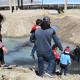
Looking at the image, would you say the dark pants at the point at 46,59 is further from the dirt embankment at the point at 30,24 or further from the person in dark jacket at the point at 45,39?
the dirt embankment at the point at 30,24

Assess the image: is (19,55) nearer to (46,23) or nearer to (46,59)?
(46,59)

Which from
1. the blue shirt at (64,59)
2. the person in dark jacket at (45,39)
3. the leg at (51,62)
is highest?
the person in dark jacket at (45,39)

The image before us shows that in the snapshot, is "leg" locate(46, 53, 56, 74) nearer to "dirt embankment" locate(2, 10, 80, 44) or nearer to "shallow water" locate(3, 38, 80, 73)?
"shallow water" locate(3, 38, 80, 73)

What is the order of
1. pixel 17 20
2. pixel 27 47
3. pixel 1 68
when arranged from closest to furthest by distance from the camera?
1. pixel 1 68
2. pixel 27 47
3. pixel 17 20

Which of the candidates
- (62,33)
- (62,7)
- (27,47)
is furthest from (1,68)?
(62,7)

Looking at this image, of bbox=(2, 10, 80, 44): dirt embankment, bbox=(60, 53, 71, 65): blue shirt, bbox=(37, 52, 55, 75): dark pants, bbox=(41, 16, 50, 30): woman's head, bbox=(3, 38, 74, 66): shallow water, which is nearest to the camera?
bbox=(41, 16, 50, 30): woman's head

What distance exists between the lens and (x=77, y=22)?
38.2 metres

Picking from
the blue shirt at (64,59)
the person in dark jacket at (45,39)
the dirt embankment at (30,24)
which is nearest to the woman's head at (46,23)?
the person in dark jacket at (45,39)

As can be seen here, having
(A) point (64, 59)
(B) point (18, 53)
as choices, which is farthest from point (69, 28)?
(A) point (64, 59)

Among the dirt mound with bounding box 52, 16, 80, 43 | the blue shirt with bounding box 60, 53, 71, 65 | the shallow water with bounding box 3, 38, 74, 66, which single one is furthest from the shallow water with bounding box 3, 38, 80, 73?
the blue shirt with bounding box 60, 53, 71, 65

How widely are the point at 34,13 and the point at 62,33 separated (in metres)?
6.77

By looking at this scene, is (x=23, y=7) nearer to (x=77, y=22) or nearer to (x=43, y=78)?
(x=77, y=22)

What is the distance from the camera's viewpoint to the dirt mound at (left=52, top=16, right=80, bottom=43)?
3566 cm

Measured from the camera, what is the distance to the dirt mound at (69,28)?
1404 inches
